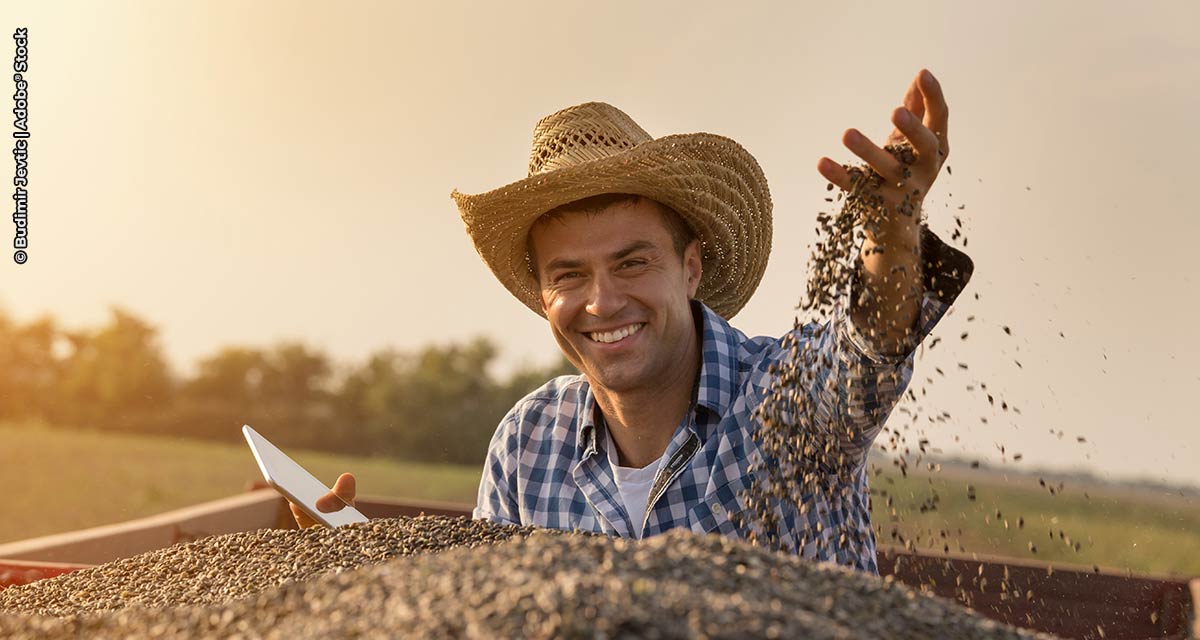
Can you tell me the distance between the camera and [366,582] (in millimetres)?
1647

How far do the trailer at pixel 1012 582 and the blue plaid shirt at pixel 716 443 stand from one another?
74cm

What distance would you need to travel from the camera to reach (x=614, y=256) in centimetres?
303

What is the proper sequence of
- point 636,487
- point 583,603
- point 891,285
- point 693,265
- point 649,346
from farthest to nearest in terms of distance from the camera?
point 693,265 < point 636,487 < point 649,346 < point 891,285 < point 583,603

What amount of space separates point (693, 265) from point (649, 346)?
0.46m

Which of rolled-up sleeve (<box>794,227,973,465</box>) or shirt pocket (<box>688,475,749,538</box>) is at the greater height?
rolled-up sleeve (<box>794,227,973,465</box>)

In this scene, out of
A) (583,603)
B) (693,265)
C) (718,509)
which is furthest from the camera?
(693,265)

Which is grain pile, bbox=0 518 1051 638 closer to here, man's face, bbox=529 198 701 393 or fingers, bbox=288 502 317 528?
fingers, bbox=288 502 317 528

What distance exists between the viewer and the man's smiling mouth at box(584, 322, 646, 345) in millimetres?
3066

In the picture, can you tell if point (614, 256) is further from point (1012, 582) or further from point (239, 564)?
point (1012, 582)

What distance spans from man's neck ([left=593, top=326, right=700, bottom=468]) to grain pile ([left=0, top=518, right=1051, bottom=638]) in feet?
4.60

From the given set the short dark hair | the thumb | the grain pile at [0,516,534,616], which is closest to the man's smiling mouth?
the short dark hair

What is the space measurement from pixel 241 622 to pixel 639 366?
1.62 m

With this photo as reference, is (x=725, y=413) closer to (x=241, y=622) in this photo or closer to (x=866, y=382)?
(x=866, y=382)

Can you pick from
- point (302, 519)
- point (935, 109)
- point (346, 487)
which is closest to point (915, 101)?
point (935, 109)
